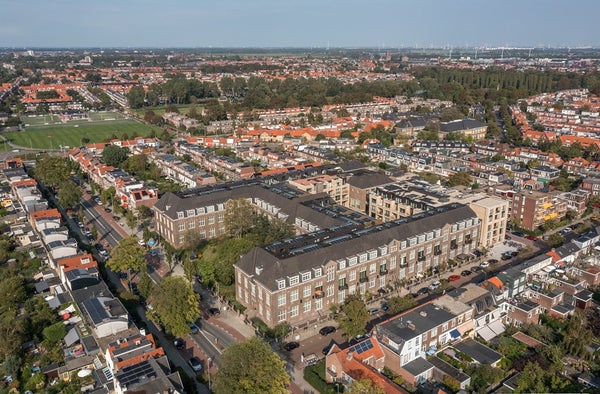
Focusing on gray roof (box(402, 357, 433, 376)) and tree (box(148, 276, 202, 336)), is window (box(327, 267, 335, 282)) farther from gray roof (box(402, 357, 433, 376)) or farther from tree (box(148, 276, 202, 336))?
tree (box(148, 276, 202, 336))

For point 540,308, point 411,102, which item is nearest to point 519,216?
point 540,308

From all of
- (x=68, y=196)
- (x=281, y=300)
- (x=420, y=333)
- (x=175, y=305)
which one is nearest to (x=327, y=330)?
(x=281, y=300)

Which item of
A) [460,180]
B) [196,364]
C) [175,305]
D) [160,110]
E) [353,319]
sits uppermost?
[160,110]

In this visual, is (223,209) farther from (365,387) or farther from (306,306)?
(365,387)

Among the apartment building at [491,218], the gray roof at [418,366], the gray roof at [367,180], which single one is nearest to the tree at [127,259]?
the gray roof at [418,366]

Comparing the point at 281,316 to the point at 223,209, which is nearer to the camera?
the point at 281,316

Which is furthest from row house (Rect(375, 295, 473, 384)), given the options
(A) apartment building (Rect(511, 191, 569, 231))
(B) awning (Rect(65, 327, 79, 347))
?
(A) apartment building (Rect(511, 191, 569, 231))

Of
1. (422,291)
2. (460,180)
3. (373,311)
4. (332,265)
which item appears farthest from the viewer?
(460,180)
